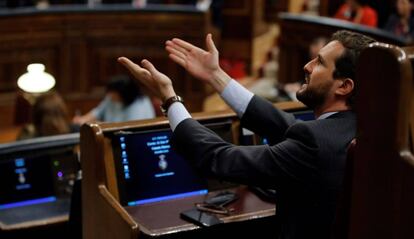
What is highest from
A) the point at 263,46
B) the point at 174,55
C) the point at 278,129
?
the point at 174,55

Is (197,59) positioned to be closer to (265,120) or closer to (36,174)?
(265,120)

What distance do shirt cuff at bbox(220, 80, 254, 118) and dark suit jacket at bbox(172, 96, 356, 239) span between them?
24 cm

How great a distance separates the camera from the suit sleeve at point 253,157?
78.4 inches

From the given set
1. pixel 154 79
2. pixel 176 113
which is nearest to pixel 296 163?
pixel 176 113

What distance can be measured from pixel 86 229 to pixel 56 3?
6.77 meters

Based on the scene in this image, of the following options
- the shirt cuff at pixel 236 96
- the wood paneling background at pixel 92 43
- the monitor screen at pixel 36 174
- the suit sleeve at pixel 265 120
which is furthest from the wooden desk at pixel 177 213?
the wood paneling background at pixel 92 43

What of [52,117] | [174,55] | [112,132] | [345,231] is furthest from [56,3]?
[345,231]

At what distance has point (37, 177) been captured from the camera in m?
3.53

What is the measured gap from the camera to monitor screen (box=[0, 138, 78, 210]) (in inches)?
136

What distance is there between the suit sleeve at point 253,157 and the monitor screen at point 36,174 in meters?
1.61

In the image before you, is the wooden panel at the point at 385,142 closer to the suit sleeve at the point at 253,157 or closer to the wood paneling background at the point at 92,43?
the suit sleeve at the point at 253,157

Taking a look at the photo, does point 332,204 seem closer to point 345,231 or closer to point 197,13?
point 345,231

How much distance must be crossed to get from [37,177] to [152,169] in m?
0.83

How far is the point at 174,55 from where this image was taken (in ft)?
7.25
